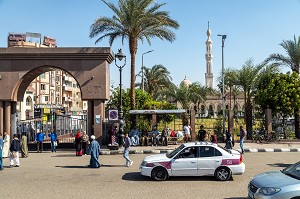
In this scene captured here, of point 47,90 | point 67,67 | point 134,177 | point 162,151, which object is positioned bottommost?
point 134,177

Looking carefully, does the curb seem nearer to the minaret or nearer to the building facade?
the building facade

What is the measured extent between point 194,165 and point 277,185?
510 cm

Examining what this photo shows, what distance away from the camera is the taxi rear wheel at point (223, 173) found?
1307cm

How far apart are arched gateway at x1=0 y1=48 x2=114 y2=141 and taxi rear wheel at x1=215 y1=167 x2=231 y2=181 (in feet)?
41.9

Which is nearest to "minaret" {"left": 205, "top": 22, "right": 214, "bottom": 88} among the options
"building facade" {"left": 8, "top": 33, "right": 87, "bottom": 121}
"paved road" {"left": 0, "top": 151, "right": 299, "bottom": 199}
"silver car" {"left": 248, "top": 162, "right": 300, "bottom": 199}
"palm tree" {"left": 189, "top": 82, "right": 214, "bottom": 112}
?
"building facade" {"left": 8, "top": 33, "right": 87, "bottom": 121}

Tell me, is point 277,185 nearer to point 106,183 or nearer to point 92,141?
point 106,183

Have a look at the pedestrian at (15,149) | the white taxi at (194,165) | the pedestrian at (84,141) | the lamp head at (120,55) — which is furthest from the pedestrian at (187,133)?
the white taxi at (194,165)

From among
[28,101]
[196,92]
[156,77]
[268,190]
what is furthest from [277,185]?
[28,101]

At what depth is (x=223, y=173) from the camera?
13078mm

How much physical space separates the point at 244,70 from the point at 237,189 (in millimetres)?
25409

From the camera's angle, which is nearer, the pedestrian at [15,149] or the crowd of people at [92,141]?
the crowd of people at [92,141]

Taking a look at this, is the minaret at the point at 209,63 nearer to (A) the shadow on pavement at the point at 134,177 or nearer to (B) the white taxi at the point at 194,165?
(A) the shadow on pavement at the point at 134,177

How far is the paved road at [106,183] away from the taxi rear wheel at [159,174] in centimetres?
23

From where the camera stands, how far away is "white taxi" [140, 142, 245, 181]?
13.1m
